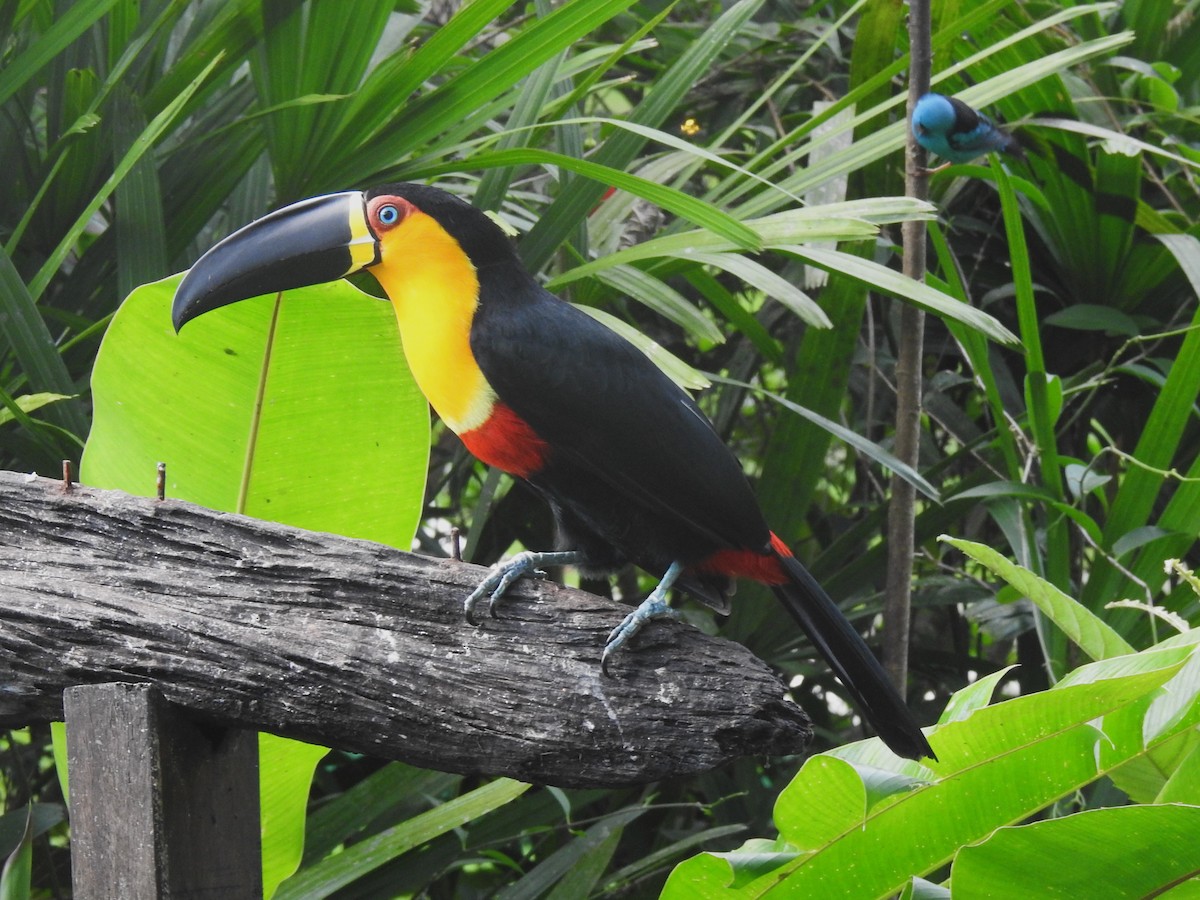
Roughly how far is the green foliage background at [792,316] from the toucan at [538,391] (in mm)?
180

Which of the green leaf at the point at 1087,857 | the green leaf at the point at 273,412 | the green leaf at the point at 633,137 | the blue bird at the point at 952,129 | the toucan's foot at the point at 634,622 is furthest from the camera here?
the green leaf at the point at 633,137

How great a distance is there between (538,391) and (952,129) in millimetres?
750

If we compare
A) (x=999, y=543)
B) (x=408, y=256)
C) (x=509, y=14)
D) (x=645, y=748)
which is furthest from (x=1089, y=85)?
(x=645, y=748)

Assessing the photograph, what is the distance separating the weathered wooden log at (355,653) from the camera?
91 centimetres

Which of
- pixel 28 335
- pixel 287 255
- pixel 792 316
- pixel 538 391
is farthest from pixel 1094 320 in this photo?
pixel 28 335

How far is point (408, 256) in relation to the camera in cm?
107

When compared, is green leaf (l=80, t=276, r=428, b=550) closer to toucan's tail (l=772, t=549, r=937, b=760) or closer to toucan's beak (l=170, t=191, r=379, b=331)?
toucan's beak (l=170, t=191, r=379, b=331)

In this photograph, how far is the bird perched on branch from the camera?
4.79ft

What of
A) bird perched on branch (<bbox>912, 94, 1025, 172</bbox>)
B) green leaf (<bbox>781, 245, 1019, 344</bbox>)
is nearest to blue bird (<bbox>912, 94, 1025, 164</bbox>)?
bird perched on branch (<bbox>912, 94, 1025, 172</bbox>)

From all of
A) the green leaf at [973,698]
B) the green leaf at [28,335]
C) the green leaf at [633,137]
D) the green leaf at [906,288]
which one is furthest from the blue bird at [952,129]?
the green leaf at [28,335]

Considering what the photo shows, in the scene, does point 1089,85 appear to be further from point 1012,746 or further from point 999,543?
point 1012,746

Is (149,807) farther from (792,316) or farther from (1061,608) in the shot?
(792,316)

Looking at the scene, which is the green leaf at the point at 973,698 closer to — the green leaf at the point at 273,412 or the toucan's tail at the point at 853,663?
the toucan's tail at the point at 853,663

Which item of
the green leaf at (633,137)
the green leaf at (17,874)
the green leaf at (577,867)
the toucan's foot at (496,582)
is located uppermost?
the green leaf at (633,137)
